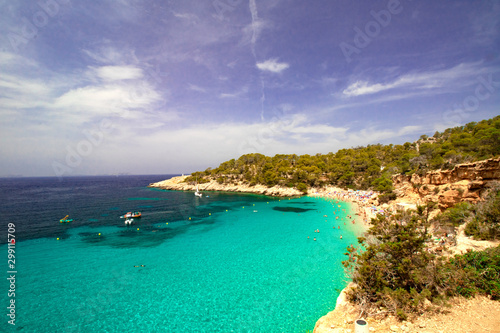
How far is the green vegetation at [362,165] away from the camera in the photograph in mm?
29281

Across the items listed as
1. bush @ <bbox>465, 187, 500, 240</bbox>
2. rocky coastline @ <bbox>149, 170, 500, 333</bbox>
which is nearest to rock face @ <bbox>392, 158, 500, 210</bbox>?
rocky coastline @ <bbox>149, 170, 500, 333</bbox>

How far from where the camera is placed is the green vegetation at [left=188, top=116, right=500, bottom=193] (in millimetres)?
29281

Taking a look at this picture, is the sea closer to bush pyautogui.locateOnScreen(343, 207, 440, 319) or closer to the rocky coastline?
the rocky coastline

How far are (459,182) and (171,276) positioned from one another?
24370 millimetres

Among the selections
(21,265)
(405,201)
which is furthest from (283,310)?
(405,201)

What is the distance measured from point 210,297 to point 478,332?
1060 cm

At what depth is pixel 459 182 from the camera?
58.1ft

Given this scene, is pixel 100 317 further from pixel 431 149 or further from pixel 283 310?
pixel 431 149

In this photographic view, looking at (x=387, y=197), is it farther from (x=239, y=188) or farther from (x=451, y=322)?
(x=239, y=188)

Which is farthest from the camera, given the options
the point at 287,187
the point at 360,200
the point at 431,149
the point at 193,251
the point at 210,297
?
the point at 287,187

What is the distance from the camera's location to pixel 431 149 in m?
32.0

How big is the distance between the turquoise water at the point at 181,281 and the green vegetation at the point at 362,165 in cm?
1790

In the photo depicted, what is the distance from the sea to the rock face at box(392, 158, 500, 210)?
8611 mm

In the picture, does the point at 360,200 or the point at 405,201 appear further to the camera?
the point at 360,200
